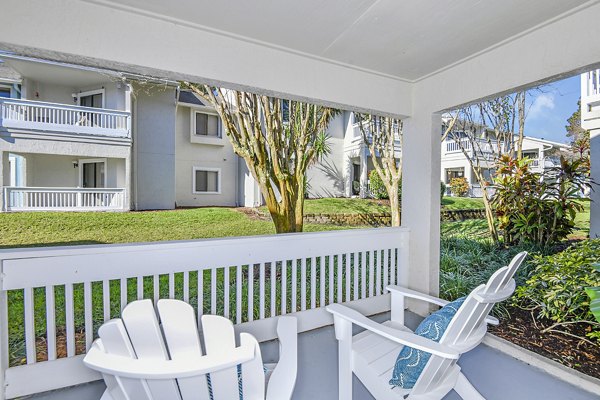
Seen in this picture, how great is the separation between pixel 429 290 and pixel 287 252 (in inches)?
63.3

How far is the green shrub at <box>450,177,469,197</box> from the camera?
7015mm

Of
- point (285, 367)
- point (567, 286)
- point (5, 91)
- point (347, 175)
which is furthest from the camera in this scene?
point (347, 175)

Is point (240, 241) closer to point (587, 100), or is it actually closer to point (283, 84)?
point (283, 84)

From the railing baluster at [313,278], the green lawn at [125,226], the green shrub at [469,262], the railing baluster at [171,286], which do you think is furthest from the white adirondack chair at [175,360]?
the green lawn at [125,226]

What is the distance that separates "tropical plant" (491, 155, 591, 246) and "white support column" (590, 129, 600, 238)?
0.11 m

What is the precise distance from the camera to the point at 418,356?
1462 millimetres

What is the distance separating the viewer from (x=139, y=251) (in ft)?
7.29

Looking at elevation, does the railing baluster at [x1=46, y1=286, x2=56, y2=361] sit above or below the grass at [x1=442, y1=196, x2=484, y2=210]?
below

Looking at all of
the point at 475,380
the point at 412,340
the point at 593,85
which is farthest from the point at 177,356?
the point at 593,85

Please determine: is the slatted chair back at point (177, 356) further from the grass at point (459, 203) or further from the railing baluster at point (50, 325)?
the grass at point (459, 203)

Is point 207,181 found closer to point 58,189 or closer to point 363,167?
point 58,189

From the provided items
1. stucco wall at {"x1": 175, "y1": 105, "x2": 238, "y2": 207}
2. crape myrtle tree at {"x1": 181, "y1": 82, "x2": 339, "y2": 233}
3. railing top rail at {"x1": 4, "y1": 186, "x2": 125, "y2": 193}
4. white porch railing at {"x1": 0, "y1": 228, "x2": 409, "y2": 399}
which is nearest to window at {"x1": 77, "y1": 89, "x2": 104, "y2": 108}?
stucco wall at {"x1": 175, "y1": 105, "x2": 238, "y2": 207}

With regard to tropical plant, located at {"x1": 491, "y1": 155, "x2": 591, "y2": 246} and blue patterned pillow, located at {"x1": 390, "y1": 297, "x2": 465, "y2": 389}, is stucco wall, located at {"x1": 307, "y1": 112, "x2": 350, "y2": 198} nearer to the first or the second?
tropical plant, located at {"x1": 491, "y1": 155, "x2": 591, "y2": 246}

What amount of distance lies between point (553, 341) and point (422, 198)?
1.65 meters
